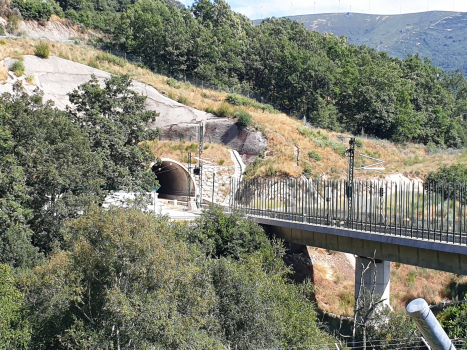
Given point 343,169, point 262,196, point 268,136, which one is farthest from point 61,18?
point 262,196

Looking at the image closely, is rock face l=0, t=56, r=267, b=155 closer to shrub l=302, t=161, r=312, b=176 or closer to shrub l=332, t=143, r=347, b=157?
shrub l=302, t=161, r=312, b=176

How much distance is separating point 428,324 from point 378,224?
20.7m

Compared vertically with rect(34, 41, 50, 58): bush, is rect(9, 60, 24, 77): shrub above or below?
below

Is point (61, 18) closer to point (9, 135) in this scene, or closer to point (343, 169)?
point (343, 169)

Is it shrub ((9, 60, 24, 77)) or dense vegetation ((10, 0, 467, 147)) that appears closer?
shrub ((9, 60, 24, 77))

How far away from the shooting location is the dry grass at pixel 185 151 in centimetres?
4728

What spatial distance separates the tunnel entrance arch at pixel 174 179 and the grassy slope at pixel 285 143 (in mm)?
4787

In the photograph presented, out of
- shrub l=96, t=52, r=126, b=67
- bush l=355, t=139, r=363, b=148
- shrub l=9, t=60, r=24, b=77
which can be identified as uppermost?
shrub l=96, t=52, r=126, b=67

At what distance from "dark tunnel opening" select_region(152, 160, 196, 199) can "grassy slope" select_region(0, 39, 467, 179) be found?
15.7 ft

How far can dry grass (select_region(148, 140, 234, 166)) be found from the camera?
47281 millimetres

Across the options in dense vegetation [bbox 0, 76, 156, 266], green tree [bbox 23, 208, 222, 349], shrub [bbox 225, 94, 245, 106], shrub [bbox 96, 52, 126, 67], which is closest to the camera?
green tree [bbox 23, 208, 222, 349]

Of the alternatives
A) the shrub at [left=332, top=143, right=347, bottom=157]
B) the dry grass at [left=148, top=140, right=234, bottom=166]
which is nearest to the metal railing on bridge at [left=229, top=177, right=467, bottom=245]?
the dry grass at [left=148, top=140, right=234, bottom=166]

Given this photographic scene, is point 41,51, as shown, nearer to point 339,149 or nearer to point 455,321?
point 339,149

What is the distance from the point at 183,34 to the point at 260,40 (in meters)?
12.7
